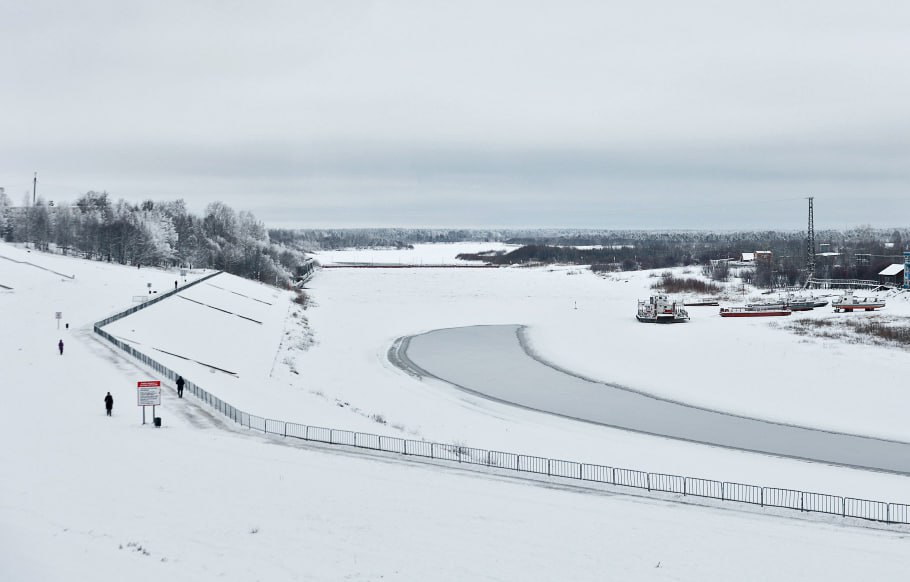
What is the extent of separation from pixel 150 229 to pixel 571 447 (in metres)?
105

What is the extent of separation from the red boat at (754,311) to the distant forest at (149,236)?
71283 millimetres

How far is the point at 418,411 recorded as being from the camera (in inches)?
1367

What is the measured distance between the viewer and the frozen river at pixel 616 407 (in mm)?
29669

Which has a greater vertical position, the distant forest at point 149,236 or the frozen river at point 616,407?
the distant forest at point 149,236

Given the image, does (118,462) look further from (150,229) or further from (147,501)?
(150,229)

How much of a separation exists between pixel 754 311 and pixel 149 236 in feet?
287

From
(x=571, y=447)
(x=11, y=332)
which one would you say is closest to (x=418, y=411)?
(x=571, y=447)

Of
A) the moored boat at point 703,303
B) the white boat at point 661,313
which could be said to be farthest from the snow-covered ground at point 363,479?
the moored boat at point 703,303

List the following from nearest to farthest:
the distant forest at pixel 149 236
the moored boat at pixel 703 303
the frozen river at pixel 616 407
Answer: the frozen river at pixel 616 407 → the moored boat at pixel 703 303 → the distant forest at pixel 149 236

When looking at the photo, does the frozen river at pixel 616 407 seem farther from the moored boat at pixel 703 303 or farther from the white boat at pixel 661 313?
the moored boat at pixel 703 303

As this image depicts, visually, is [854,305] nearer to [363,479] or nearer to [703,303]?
[703,303]

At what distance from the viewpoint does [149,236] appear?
116125mm

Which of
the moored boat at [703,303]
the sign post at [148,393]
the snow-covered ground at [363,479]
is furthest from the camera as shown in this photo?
the moored boat at [703,303]

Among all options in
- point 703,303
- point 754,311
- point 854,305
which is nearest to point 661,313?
point 754,311
